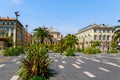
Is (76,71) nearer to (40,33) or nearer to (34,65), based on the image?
(34,65)

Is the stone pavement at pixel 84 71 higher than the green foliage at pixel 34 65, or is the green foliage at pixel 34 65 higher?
the green foliage at pixel 34 65

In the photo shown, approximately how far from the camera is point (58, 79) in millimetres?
16094

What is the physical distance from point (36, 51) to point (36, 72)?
189 centimetres

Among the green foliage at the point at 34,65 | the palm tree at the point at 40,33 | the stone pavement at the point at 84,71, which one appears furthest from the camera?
the palm tree at the point at 40,33

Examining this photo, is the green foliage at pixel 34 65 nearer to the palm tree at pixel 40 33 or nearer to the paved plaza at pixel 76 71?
the paved plaza at pixel 76 71

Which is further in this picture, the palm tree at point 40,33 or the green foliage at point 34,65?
the palm tree at point 40,33

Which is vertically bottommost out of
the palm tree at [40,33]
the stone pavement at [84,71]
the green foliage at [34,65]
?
the stone pavement at [84,71]

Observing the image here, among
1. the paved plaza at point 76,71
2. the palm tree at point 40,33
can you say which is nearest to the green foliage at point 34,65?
the paved plaza at point 76,71

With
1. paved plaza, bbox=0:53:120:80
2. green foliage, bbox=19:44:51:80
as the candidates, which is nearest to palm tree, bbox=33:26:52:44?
paved plaza, bbox=0:53:120:80

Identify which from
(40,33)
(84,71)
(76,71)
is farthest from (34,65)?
(40,33)

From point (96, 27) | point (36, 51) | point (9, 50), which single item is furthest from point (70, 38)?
point (36, 51)

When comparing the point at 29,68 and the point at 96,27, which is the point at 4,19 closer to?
the point at 96,27

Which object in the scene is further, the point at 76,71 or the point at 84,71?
the point at 84,71

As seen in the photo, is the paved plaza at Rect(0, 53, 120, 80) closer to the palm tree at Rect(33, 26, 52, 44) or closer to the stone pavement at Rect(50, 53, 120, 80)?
the stone pavement at Rect(50, 53, 120, 80)
